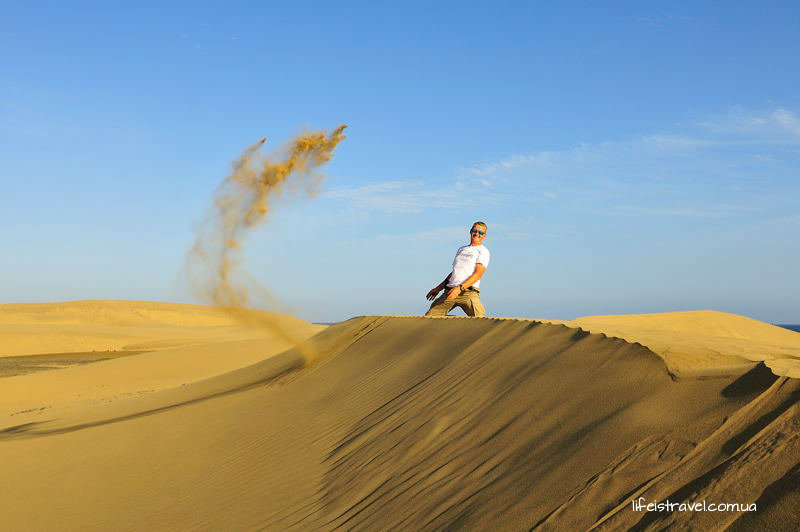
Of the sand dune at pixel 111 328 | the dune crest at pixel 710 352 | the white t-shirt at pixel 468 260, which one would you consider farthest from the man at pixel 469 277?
the sand dune at pixel 111 328

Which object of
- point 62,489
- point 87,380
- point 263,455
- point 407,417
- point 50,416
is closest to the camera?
point 407,417

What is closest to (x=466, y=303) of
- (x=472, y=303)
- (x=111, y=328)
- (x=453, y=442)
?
(x=472, y=303)

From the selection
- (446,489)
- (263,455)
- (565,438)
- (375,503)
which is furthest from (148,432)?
(565,438)

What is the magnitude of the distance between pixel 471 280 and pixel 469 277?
0.05 meters

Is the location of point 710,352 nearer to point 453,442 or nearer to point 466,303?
point 453,442

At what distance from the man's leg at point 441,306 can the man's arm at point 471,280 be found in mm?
155

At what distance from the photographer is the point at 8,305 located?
7031 cm

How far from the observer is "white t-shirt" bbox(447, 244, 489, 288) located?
965 cm

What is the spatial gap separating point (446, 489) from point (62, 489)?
5.25 metres

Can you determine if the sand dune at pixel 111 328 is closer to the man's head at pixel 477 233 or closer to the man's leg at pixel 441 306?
the man's leg at pixel 441 306

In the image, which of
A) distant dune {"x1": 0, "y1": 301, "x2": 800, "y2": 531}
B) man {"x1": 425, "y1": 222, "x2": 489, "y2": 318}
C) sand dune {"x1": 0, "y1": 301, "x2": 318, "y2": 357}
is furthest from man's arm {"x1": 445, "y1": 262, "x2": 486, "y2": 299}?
sand dune {"x1": 0, "y1": 301, "x2": 318, "y2": 357}

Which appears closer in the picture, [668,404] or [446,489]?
[668,404]

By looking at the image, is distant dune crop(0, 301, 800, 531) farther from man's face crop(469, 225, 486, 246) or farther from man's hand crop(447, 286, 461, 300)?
man's face crop(469, 225, 486, 246)

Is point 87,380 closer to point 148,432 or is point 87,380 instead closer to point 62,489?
point 148,432
